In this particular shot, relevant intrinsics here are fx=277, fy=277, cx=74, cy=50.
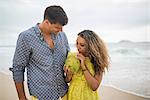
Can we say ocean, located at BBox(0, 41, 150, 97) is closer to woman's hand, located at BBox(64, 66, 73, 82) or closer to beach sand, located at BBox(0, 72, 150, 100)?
beach sand, located at BBox(0, 72, 150, 100)

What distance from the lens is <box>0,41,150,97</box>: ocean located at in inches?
106

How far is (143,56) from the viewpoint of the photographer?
2.68 meters

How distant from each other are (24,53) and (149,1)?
159 centimetres

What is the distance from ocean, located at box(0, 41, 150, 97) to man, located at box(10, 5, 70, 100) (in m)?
1.11

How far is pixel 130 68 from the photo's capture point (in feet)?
8.87

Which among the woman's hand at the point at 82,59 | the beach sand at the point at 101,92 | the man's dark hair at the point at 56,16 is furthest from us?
the beach sand at the point at 101,92

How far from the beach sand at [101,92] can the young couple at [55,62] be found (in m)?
1.03

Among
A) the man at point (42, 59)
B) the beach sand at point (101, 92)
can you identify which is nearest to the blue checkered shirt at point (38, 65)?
the man at point (42, 59)

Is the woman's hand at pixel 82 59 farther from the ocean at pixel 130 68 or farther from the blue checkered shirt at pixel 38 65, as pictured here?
the ocean at pixel 130 68

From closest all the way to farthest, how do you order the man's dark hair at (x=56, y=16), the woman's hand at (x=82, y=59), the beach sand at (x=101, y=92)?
the man's dark hair at (x=56, y=16) < the woman's hand at (x=82, y=59) < the beach sand at (x=101, y=92)

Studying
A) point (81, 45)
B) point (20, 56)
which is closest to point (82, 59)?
point (81, 45)

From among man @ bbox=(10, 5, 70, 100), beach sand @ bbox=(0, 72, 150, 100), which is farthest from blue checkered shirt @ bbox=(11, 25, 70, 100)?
beach sand @ bbox=(0, 72, 150, 100)

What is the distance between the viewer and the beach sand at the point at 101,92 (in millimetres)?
2686

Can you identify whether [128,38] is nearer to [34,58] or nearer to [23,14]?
[23,14]
